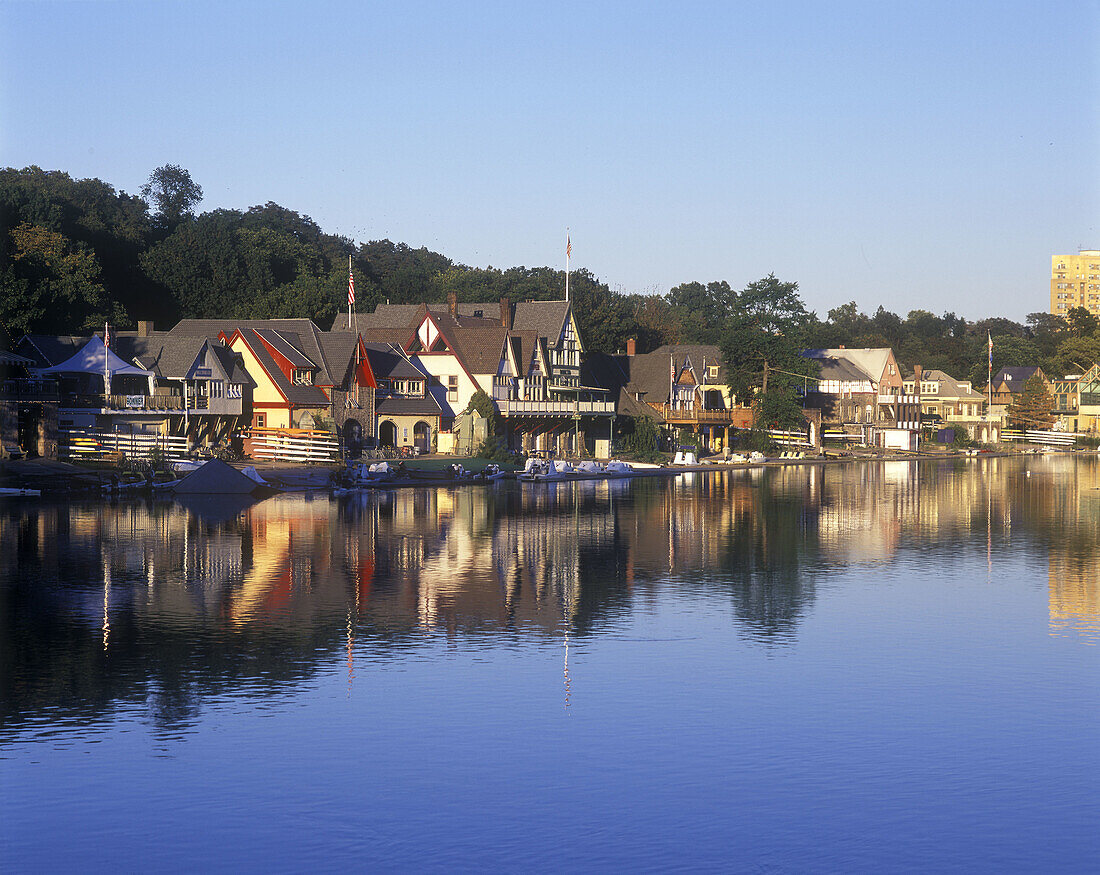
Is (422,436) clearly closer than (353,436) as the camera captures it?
No

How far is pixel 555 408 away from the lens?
97.1 metres

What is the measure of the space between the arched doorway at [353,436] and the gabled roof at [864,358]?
78622mm

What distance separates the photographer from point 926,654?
85.0 ft

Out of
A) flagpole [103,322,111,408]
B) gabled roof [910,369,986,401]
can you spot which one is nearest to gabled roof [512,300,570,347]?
flagpole [103,322,111,408]

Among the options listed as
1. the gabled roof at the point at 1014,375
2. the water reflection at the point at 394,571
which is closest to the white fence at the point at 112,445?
the water reflection at the point at 394,571

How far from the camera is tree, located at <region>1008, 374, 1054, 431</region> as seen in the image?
165625 millimetres

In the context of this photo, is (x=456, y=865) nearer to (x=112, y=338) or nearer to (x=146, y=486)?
(x=146, y=486)

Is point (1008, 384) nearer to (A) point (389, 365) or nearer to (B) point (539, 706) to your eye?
(A) point (389, 365)

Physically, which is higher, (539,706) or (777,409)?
(777,409)

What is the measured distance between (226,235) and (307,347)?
39.5 meters

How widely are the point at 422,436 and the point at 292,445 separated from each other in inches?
582

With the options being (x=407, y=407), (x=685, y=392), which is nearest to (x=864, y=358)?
(x=685, y=392)

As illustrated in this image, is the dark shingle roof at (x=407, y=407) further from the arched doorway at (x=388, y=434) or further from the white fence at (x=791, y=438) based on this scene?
the white fence at (x=791, y=438)

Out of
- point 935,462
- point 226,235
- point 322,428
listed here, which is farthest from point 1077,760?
point 226,235
